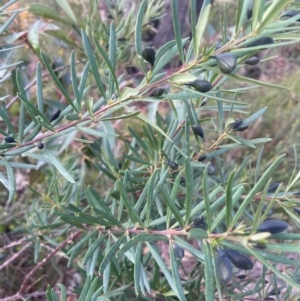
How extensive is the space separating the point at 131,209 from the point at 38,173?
0.81 meters

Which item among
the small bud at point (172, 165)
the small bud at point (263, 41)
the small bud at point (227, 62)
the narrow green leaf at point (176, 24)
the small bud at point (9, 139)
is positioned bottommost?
the small bud at point (172, 165)

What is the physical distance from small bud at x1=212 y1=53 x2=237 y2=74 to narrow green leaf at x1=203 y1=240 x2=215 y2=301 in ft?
0.56

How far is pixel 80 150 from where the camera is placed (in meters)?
1.13

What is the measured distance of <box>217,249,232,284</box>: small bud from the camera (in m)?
0.39

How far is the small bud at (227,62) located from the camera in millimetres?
349

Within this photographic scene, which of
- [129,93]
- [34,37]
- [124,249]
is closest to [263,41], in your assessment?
[129,93]

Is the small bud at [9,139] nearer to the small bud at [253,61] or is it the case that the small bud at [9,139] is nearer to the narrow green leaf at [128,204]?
the narrow green leaf at [128,204]

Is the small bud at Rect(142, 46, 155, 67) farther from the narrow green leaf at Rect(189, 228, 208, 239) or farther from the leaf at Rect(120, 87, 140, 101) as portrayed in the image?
the narrow green leaf at Rect(189, 228, 208, 239)

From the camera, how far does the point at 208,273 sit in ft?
1.15

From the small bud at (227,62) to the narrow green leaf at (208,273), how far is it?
0.56 ft

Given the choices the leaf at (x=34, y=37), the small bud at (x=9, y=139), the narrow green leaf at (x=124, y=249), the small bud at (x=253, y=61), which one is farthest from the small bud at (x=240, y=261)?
the leaf at (x=34, y=37)

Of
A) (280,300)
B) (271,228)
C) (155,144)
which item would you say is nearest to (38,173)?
(155,144)

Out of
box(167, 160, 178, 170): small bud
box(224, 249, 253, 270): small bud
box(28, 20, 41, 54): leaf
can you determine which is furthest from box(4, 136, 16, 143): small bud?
box(28, 20, 41, 54): leaf

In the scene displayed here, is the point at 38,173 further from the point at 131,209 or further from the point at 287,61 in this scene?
the point at 287,61
